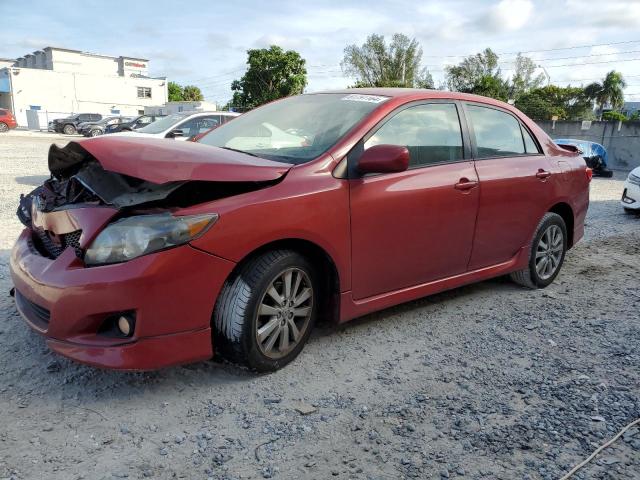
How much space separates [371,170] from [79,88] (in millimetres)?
61209

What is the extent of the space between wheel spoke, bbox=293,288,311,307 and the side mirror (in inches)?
31.1

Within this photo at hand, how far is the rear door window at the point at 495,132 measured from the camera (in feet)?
13.5

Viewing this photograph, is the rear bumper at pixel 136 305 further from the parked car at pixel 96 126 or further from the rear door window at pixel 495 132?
the parked car at pixel 96 126

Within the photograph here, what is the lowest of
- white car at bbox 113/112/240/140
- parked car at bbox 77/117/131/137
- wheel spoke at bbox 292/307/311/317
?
wheel spoke at bbox 292/307/311/317

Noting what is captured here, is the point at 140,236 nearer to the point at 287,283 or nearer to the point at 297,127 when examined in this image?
the point at 287,283

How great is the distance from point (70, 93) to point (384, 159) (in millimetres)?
61060

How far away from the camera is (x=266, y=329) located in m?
2.93

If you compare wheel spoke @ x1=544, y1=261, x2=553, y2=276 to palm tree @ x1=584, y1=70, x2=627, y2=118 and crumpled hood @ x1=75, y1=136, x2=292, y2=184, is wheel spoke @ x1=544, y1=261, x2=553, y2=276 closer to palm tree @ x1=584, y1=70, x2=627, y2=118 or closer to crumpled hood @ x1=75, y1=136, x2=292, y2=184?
crumpled hood @ x1=75, y1=136, x2=292, y2=184

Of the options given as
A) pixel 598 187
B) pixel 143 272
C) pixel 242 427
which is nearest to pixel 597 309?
pixel 242 427

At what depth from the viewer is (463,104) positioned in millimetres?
4090

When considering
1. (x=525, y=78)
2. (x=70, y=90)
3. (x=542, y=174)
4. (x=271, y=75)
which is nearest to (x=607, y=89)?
(x=525, y=78)

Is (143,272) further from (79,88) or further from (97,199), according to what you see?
(79,88)

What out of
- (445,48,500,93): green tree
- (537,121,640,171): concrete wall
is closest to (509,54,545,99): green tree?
(445,48,500,93): green tree

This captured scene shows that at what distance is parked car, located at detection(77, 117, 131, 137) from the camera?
3353 centimetres
